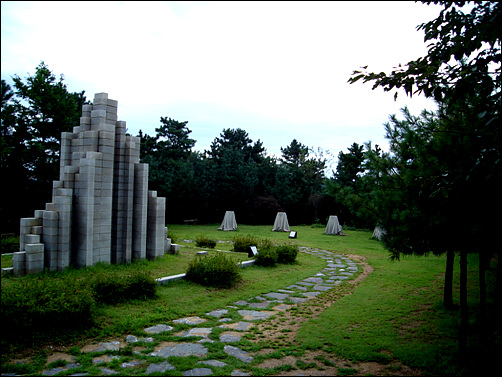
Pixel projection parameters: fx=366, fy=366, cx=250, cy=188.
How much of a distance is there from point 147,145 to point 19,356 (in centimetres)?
2410

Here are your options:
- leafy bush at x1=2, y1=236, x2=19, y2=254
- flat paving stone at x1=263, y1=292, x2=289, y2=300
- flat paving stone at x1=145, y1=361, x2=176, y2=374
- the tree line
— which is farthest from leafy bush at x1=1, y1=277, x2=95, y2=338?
the tree line

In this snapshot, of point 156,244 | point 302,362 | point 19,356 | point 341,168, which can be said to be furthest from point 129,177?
point 341,168

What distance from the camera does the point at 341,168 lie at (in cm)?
3197

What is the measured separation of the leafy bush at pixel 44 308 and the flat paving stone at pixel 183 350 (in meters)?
1.46

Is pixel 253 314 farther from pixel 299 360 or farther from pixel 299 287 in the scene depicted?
pixel 299 287

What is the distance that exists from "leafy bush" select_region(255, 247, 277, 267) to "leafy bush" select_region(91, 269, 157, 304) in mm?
4442

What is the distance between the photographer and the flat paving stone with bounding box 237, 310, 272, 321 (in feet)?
20.7

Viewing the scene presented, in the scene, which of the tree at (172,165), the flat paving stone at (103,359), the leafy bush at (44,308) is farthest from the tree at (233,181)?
the flat paving stone at (103,359)

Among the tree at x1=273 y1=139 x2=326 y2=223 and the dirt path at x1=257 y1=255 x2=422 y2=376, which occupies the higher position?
the tree at x1=273 y1=139 x2=326 y2=223

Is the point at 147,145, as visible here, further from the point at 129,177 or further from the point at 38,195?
the point at 129,177

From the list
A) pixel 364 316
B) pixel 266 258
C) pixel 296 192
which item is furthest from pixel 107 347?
pixel 296 192

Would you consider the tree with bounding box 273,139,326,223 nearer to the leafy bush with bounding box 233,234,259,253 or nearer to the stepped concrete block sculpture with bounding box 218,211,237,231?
the stepped concrete block sculpture with bounding box 218,211,237,231

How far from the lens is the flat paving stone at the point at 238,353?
14.9ft

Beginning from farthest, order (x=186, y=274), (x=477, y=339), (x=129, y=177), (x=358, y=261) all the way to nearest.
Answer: (x=358, y=261), (x=129, y=177), (x=186, y=274), (x=477, y=339)
